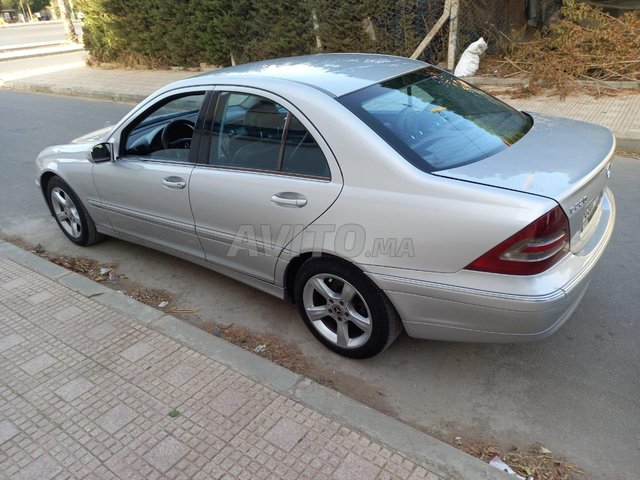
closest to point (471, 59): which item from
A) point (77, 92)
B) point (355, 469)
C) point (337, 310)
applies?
point (337, 310)

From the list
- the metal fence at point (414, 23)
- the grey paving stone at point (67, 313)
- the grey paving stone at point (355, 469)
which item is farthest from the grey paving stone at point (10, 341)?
the metal fence at point (414, 23)

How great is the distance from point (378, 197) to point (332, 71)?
112 cm

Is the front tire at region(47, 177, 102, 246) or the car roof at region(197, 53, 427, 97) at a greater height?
the car roof at region(197, 53, 427, 97)

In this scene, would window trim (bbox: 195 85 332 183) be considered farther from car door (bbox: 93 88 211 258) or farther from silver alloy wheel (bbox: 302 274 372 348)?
silver alloy wheel (bbox: 302 274 372 348)

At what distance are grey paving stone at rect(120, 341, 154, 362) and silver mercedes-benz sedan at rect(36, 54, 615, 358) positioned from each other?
0.74 meters

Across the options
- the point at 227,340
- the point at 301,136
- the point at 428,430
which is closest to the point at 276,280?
the point at 227,340

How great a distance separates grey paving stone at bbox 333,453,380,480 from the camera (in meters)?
2.22

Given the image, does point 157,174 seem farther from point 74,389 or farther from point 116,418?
point 116,418

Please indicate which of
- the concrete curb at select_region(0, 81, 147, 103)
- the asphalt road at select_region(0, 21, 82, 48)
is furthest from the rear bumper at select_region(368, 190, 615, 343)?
the asphalt road at select_region(0, 21, 82, 48)

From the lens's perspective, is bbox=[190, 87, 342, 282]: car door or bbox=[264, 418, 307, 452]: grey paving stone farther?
bbox=[190, 87, 342, 282]: car door

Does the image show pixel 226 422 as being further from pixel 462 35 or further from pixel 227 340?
pixel 462 35

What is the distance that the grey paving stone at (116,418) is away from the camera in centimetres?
260

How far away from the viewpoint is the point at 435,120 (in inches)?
117

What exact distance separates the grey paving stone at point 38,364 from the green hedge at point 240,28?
9.51 m
